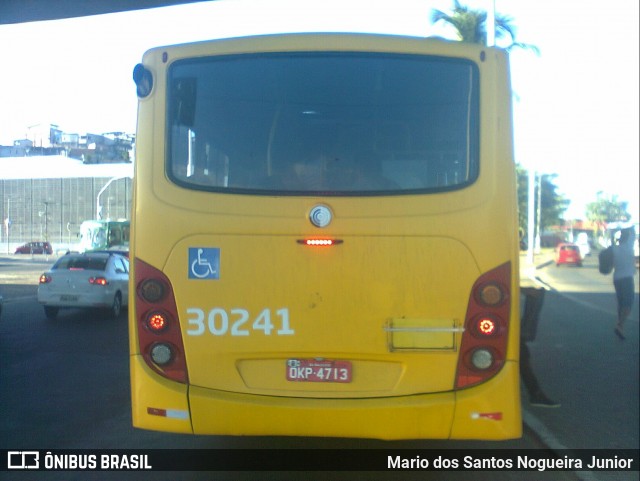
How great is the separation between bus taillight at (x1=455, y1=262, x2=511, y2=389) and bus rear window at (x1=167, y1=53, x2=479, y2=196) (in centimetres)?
69

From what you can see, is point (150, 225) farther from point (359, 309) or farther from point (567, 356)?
point (567, 356)

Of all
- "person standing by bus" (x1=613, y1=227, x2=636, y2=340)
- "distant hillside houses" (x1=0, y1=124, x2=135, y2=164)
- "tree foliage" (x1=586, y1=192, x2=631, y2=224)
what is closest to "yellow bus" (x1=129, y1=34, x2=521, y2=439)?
"distant hillside houses" (x1=0, y1=124, x2=135, y2=164)

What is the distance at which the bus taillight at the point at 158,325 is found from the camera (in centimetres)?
473

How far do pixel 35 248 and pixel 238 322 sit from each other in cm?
671

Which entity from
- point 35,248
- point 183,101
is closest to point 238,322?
point 183,101

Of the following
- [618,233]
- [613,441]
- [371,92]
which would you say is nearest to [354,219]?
[371,92]

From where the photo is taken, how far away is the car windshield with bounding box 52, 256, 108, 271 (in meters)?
14.9

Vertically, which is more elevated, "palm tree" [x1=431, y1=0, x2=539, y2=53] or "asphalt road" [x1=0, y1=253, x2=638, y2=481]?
"palm tree" [x1=431, y1=0, x2=539, y2=53]

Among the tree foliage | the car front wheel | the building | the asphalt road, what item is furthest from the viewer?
the tree foliage

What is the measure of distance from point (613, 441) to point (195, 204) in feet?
14.3

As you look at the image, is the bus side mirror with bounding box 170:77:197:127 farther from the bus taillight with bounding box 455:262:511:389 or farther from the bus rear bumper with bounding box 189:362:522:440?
the bus taillight with bounding box 455:262:511:389

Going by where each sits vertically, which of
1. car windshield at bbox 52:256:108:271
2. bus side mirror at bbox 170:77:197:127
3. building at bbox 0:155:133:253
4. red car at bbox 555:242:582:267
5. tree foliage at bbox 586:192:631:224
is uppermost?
tree foliage at bbox 586:192:631:224

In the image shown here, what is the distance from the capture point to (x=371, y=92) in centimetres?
484

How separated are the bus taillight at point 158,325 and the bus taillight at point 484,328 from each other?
177 cm
